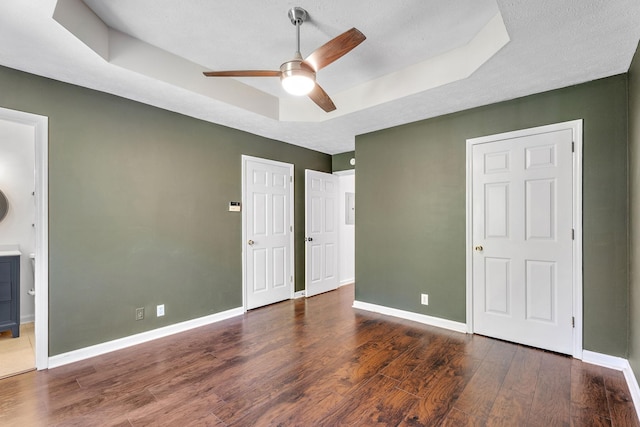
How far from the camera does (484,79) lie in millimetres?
2529

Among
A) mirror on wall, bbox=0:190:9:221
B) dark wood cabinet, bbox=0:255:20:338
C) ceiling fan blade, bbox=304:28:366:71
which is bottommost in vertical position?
dark wood cabinet, bbox=0:255:20:338

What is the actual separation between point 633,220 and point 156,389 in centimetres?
379

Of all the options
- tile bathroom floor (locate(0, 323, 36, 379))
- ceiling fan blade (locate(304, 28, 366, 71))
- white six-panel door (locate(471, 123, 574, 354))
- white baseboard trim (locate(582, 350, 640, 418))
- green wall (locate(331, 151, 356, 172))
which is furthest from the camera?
green wall (locate(331, 151, 356, 172))

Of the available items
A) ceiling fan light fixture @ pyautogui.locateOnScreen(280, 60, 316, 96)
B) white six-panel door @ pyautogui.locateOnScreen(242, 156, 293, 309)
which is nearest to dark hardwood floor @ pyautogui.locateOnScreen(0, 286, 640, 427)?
white six-panel door @ pyautogui.locateOnScreen(242, 156, 293, 309)

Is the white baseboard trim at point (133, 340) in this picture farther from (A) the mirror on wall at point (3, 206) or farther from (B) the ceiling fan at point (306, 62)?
(B) the ceiling fan at point (306, 62)

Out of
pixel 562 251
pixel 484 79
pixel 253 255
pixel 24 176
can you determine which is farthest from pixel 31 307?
pixel 562 251

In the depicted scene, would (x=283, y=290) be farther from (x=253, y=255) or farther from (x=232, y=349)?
(x=232, y=349)

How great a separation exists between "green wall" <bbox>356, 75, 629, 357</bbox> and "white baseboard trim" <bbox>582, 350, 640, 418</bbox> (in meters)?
0.05

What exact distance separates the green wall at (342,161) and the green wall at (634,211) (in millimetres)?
3359

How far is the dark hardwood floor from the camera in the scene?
1857 mm

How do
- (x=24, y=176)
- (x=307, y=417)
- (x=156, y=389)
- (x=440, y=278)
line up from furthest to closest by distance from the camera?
(x=24, y=176), (x=440, y=278), (x=156, y=389), (x=307, y=417)

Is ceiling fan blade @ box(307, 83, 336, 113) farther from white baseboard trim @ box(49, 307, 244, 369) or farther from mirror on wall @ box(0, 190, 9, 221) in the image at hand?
mirror on wall @ box(0, 190, 9, 221)

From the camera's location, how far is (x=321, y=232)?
16.5ft

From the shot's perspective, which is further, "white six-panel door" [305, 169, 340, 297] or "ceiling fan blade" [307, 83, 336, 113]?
"white six-panel door" [305, 169, 340, 297]
